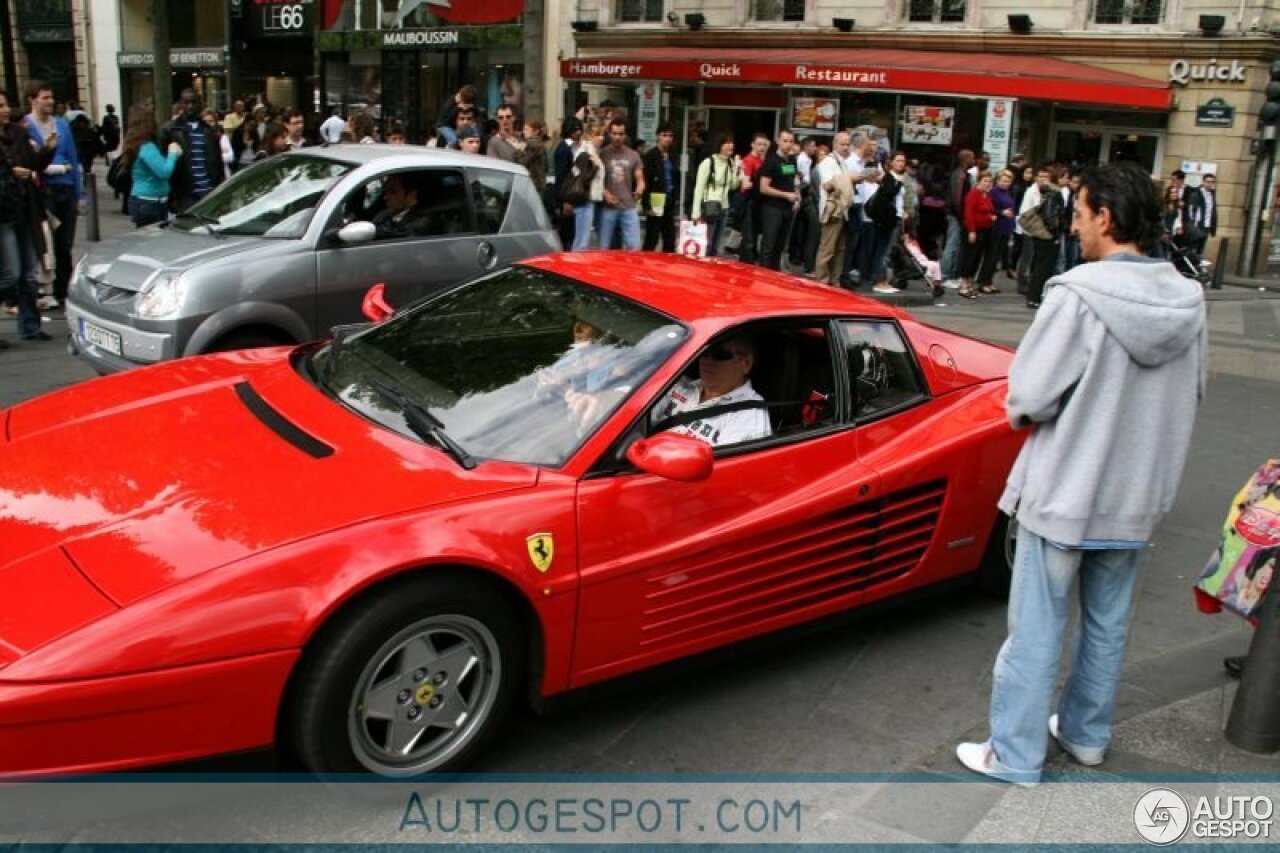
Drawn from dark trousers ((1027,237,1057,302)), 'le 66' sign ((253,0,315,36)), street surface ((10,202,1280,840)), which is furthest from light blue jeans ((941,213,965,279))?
'le 66' sign ((253,0,315,36))

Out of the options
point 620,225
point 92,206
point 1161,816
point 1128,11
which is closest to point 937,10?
point 1128,11

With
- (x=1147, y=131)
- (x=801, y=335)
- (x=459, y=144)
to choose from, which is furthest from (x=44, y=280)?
(x=1147, y=131)

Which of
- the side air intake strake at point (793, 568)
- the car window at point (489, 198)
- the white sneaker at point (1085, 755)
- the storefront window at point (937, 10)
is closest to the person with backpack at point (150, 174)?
the car window at point (489, 198)

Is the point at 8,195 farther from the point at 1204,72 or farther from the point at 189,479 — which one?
the point at 1204,72

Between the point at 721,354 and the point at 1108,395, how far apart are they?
1.36 meters

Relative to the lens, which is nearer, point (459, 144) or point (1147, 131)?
point (459, 144)

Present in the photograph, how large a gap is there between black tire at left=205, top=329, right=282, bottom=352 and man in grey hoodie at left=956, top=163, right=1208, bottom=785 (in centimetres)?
479

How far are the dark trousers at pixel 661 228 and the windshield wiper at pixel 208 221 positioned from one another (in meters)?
6.98

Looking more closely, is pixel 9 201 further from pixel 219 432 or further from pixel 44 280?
pixel 219 432

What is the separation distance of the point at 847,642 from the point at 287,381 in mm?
2317

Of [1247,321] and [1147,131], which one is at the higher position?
[1147,131]

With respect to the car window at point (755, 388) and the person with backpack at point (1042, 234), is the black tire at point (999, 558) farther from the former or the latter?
the person with backpack at point (1042, 234)

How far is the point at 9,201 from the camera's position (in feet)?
26.8

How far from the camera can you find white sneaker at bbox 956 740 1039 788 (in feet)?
11.0
